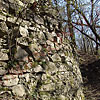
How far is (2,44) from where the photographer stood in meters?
2.14

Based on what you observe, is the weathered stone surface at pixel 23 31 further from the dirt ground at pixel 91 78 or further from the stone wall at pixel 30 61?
the dirt ground at pixel 91 78

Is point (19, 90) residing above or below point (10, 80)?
below

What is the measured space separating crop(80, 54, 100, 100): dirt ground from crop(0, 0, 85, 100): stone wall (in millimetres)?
1295

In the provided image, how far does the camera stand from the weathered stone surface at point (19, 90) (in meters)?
1.97

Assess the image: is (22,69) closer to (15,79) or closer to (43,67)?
(15,79)

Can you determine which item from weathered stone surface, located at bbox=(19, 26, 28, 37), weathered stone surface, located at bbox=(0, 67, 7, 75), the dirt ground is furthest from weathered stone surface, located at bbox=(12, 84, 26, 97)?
the dirt ground

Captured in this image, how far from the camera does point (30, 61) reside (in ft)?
7.74

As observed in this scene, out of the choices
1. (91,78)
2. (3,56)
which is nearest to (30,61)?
(3,56)

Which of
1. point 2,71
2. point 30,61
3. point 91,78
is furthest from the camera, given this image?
point 91,78

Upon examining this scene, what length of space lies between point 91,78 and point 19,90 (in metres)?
4.08

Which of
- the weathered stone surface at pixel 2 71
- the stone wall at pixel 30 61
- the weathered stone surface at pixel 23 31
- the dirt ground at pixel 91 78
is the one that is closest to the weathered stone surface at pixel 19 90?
the stone wall at pixel 30 61

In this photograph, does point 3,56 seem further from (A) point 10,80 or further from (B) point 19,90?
(B) point 19,90

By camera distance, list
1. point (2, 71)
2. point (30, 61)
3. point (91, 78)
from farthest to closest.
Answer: point (91, 78) < point (30, 61) < point (2, 71)

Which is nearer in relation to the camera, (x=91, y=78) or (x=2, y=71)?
(x=2, y=71)
